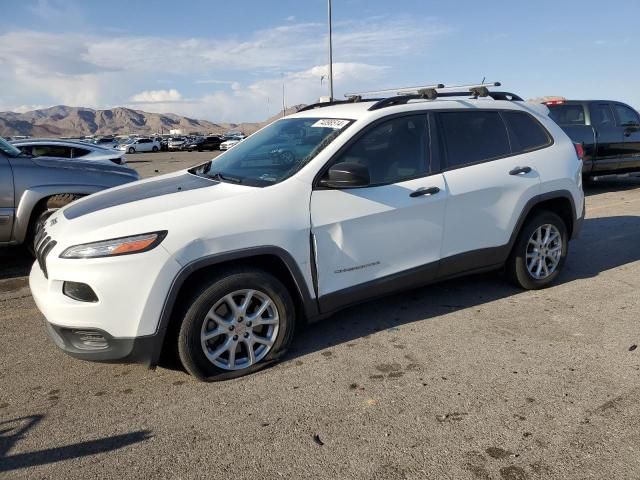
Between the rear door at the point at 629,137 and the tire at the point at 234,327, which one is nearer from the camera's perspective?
the tire at the point at 234,327

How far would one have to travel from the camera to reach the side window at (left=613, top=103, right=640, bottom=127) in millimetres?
10836

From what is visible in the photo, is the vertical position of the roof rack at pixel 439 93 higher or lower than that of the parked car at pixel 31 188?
higher

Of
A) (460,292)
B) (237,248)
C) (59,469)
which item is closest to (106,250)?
(237,248)

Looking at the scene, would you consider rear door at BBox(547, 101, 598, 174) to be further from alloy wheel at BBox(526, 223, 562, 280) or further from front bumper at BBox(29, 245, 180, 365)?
front bumper at BBox(29, 245, 180, 365)

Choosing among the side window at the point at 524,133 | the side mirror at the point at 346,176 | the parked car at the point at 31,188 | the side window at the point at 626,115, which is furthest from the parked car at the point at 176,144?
the side mirror at the point at 346,176

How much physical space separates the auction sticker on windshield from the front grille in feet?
6.60

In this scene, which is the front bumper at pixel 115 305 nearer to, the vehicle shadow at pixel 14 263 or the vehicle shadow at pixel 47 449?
the vehicle shadow at pixel 47 449

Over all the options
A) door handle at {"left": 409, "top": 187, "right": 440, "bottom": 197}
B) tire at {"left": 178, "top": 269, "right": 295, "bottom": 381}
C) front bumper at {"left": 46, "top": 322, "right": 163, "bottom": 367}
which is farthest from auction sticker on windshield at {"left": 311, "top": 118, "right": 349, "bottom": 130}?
front bumper at {"left": 46, "top": 322, "right": 163, "bottom": 367}

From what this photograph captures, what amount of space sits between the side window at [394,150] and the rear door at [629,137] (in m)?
8.55

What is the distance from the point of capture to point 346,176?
135 inches

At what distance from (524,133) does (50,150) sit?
9.03m

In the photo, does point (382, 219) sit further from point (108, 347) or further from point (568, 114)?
point (568, 114)

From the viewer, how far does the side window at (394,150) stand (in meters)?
3.78

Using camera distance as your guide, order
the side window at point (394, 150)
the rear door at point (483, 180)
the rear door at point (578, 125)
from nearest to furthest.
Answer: the side window at point (394, 150) < the rear door at point (483, 180) < the rear door at point (578, 125)
